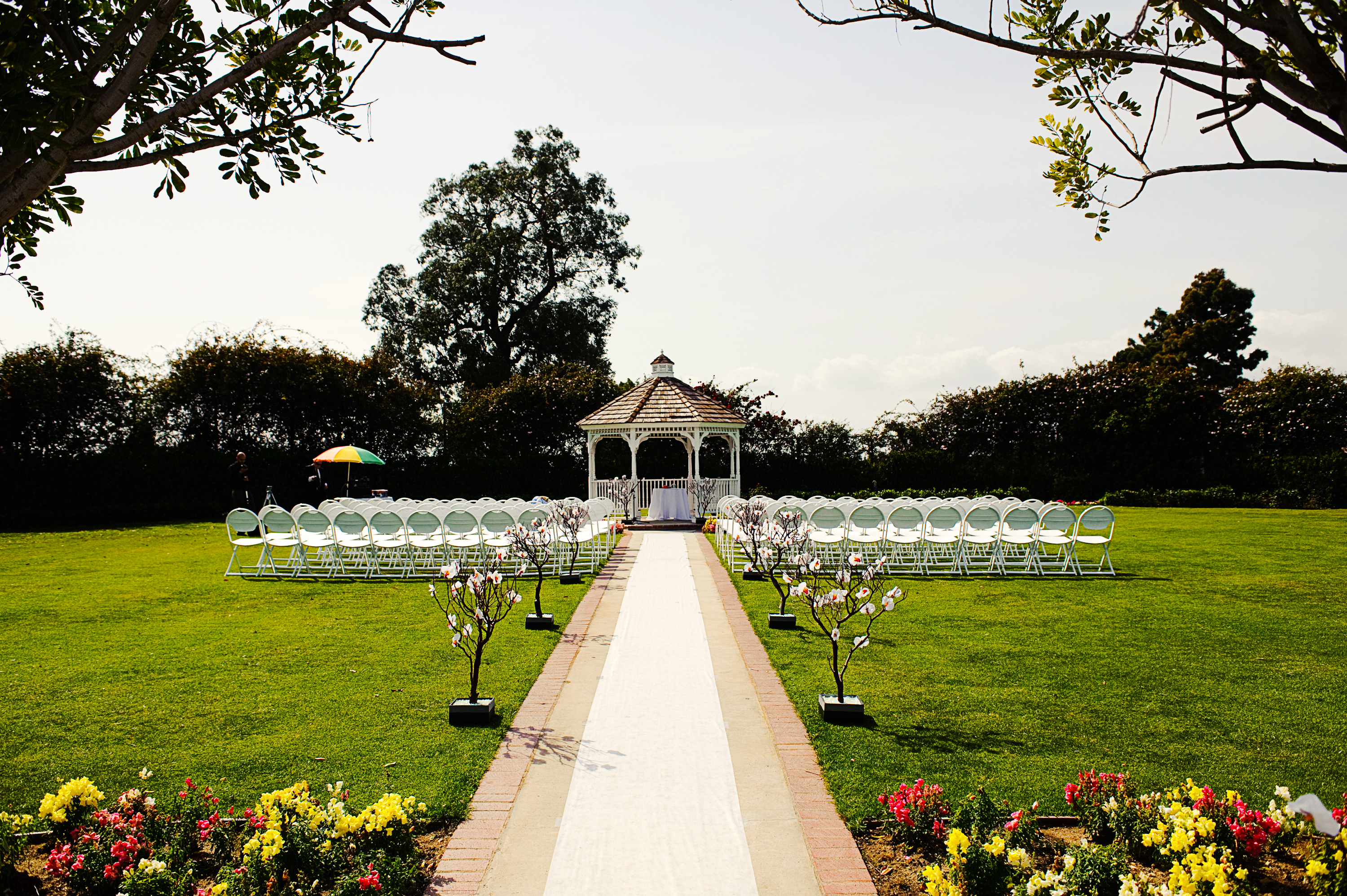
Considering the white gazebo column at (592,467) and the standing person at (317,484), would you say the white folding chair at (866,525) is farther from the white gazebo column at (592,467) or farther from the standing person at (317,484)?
the standing person at (317,484)

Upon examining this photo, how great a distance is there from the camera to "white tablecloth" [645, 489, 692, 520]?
19.1 meters

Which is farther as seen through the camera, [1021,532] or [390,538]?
[390,538]

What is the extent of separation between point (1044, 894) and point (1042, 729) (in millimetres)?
2250

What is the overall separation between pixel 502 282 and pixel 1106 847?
3225cm

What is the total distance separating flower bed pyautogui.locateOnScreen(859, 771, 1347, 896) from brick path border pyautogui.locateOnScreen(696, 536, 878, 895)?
10cm

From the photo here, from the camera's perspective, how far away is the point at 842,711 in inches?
200

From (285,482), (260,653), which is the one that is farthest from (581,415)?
(260,653)

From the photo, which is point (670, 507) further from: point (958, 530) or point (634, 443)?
point (958, 530)

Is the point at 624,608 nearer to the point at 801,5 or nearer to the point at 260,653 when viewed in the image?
the point at 260,653

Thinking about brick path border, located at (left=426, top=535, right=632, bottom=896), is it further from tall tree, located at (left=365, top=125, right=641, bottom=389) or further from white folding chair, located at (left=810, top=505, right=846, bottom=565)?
tall tree, located at (left=365, top=125, right=641, bottom=389)

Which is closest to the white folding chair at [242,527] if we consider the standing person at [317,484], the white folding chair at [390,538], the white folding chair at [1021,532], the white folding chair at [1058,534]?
the white folding chair at [390,538]

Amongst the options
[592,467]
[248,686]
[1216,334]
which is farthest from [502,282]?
[1216,334]

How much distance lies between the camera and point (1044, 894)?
9.61 feet

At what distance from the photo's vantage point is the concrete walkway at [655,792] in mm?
3264
